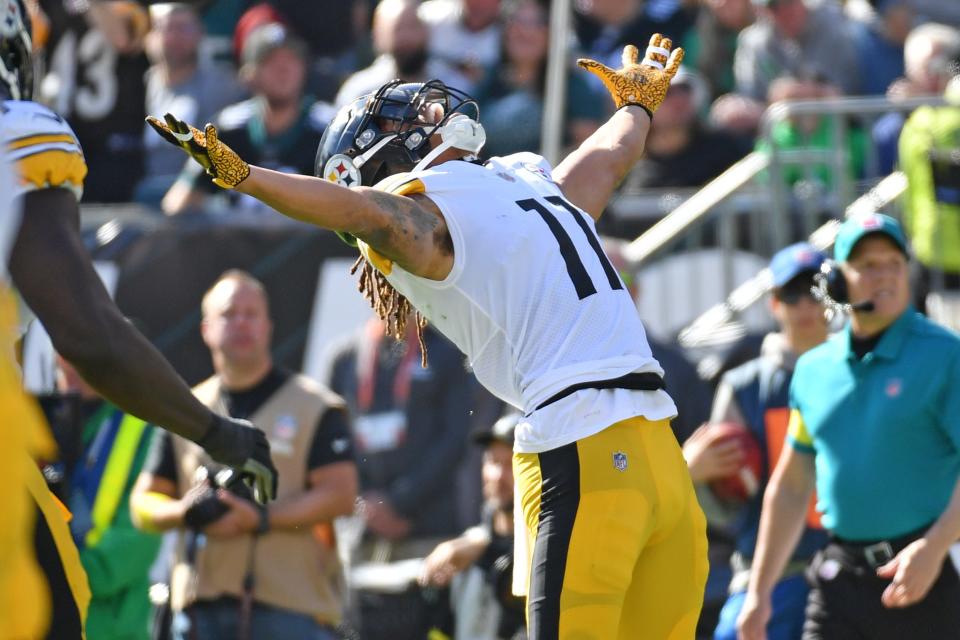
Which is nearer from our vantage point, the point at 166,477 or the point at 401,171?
the point at 401,171

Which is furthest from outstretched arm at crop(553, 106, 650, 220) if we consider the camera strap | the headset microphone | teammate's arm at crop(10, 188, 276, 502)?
the camera strap

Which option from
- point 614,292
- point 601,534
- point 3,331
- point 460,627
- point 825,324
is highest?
point 3,331

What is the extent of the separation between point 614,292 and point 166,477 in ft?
10.2

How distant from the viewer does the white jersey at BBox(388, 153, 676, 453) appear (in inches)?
161

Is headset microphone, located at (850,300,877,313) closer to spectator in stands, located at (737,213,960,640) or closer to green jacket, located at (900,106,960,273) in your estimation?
spectator in stands, located at (737,213,960,640)

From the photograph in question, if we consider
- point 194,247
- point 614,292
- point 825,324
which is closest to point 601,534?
point 614,292

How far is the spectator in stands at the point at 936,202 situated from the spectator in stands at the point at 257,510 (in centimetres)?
298

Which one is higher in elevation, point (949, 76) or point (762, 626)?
point (949, 76)

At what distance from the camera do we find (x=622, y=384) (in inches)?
163

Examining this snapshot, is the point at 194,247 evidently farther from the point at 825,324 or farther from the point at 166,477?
the point at 825,324

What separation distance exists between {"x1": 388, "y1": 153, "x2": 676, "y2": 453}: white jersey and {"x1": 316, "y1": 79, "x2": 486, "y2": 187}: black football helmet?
0.15 meters

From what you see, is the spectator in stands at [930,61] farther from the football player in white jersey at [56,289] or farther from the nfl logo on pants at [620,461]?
the football player in white jersey at [56,289]

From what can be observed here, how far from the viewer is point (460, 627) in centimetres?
670

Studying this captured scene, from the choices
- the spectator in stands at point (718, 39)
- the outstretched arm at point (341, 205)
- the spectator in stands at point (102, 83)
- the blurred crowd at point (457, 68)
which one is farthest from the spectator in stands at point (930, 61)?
the outstretched arm at point (341, 205)
